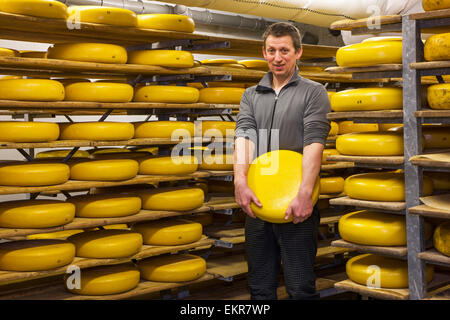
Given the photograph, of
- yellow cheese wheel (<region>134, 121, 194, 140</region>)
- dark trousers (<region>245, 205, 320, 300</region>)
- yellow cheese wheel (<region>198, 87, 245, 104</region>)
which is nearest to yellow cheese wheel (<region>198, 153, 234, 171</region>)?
yellow cheese wheel (<region>134, 121, 194, 140</region>)

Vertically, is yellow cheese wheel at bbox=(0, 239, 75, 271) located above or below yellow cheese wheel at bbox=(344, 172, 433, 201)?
below

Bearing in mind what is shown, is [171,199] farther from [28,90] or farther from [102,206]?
[28,90]

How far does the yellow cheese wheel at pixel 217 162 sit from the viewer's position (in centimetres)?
412

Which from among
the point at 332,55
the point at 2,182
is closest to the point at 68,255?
the point at 2,182

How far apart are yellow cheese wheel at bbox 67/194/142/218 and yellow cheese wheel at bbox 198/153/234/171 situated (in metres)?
0.67

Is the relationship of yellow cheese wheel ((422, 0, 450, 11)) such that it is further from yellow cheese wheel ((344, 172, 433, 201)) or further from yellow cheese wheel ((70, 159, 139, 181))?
yellow cheese wheel ((70, 159, 139, 181))

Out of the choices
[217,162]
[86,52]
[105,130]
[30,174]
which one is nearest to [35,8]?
[86,52]

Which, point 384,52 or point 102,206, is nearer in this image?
point 384,52

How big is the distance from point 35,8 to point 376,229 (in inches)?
90.5

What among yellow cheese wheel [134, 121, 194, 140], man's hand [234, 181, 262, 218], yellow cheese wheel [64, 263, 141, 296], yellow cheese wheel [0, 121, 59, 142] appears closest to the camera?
man's hand [234, 181, 262, 218]

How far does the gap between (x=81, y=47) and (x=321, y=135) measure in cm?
162

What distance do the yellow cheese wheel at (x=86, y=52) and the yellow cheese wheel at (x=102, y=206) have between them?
0.88 meters

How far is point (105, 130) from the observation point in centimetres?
359

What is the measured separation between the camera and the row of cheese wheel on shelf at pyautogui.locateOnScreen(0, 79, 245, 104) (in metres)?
3.31
